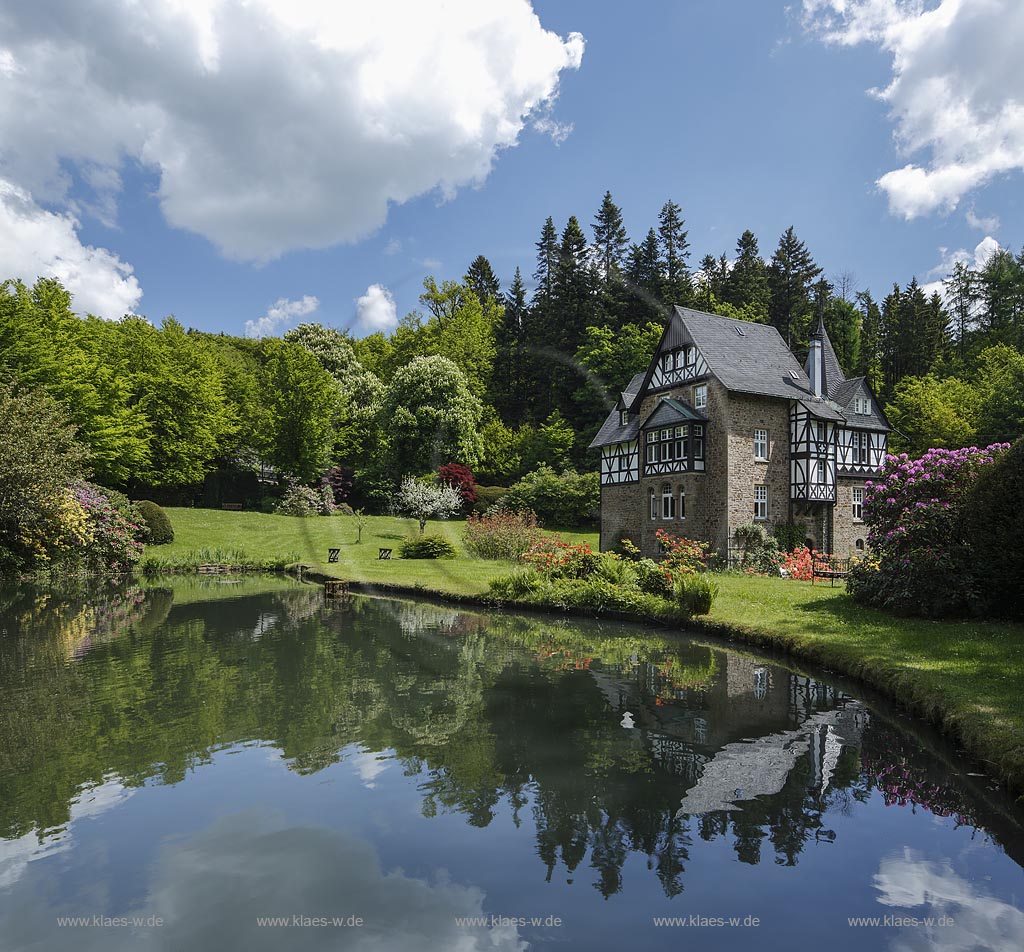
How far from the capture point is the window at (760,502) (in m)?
29.0

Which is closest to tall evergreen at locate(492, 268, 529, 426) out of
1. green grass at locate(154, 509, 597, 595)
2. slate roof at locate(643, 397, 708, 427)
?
green grass at locate(154, 509, 597, 595)

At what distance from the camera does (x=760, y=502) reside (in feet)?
95.8

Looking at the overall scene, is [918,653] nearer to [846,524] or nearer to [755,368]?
[755,368]

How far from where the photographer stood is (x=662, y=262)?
54344 mm

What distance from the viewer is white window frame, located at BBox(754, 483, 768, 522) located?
95.2 feet

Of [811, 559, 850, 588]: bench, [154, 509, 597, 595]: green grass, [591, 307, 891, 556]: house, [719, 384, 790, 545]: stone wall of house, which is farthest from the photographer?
[591, 307, 891, 556]: house

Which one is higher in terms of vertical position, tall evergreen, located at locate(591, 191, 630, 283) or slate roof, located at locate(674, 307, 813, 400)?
tall evergreen, located at locate(591, 191, 630, 283)

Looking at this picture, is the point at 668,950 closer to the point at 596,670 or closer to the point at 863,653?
the point at 596,670

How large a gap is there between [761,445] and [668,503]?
4.81 metres

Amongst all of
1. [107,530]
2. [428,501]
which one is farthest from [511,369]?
[107,530]

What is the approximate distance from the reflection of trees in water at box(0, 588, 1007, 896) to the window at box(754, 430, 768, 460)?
17.2m
